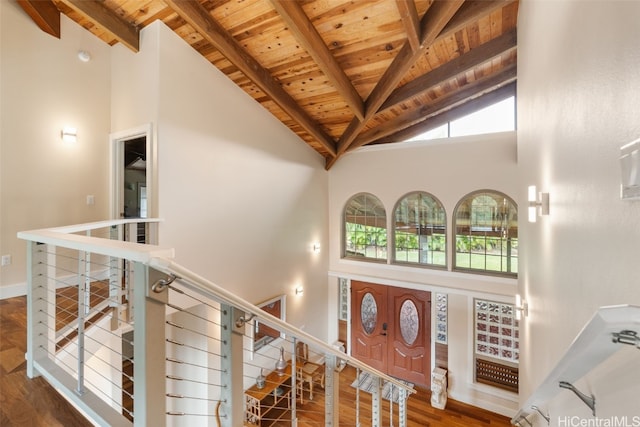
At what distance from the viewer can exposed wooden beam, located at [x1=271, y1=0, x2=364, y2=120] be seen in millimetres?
2502

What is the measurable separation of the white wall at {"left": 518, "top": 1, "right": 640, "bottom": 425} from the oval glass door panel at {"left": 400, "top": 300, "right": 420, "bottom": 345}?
3601mm

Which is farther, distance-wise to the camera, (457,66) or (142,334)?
(457,66)

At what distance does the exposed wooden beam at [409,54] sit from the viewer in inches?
93.4

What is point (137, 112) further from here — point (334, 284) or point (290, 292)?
point (334, 284)

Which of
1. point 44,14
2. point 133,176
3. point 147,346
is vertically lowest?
point 147,346

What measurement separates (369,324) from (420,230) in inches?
85.9

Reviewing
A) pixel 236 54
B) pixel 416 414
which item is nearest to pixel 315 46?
pixel 236 54

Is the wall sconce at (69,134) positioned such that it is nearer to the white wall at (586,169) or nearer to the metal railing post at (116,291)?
the metal railing post at (116,291)

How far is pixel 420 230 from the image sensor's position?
5270 mm

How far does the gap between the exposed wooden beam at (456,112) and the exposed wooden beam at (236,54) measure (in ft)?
6.08

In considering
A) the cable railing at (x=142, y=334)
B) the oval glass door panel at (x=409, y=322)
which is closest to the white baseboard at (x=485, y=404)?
the oval glass door panel at (x=409, y=322)

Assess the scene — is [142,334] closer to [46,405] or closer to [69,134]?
[46,405]

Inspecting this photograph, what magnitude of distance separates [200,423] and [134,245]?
13.4ft

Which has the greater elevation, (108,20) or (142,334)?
(108,20)
